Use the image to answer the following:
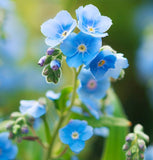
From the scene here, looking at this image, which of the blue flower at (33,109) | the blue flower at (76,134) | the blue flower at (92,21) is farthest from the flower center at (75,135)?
the blue flower at (92,21)

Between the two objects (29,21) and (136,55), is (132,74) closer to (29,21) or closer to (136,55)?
(136,55)

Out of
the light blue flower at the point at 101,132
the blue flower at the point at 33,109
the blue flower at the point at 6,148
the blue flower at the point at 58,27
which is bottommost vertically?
the light blue flower at the point at 101,132

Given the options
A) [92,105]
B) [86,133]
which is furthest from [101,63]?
[92,105]

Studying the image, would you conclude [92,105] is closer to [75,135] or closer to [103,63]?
[75,135]

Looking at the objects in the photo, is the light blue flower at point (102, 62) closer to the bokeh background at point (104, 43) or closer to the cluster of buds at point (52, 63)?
the cluster of buds at point (52, 63)

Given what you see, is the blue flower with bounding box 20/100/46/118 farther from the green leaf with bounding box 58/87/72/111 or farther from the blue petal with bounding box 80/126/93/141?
the blue petal with bounding box 80/126/93/141
